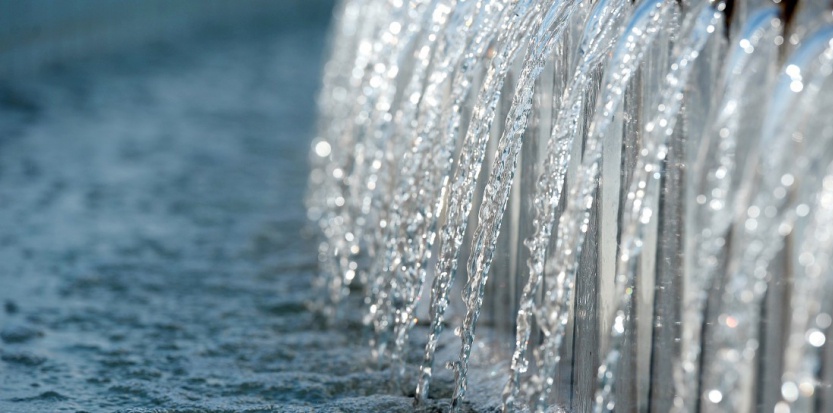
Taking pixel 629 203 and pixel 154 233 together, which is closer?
pixel 629 203

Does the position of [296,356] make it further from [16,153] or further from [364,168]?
[16,153]

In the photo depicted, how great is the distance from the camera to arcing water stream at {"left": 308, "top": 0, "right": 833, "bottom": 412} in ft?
7.96

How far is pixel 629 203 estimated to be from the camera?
2812 mm

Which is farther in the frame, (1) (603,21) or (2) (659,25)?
(1) (603,21)

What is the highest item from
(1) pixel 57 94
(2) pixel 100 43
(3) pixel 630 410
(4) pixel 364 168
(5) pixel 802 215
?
(2) pixel 100 43

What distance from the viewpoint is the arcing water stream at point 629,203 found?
243cm

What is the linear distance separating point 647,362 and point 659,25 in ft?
2.57

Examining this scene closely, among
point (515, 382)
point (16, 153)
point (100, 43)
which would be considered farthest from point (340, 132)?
point (100, 43)

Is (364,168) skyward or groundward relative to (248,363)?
skyward

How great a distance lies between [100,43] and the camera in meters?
11.4

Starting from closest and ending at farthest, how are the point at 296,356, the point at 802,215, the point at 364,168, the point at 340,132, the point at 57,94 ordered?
1. the point at 802,215
2. the point at 296,356
3. the point at 364,168
4. the point at 340,132
5. the point at 57,94

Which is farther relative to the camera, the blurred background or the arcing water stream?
the blurred background

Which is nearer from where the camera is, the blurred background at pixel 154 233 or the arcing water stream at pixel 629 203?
the arcing water stream at pixel 629 203

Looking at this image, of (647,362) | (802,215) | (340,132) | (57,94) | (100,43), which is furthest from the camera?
(100,43)
